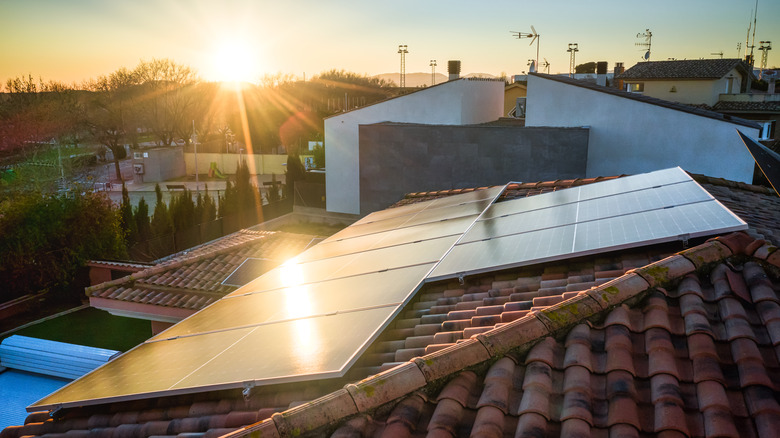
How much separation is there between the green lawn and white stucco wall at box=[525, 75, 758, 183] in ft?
76.9

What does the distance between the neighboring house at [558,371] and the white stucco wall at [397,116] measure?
1141 inches

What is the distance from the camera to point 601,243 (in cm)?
607

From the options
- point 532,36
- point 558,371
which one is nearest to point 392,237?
point 558,371


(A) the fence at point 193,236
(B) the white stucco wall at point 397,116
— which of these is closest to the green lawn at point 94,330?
(A) the fence at point 193,236

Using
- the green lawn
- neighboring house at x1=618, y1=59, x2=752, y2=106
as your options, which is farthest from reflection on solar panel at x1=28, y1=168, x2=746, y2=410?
neighboring house at x1=618, y1=59, x2=752, y2=106

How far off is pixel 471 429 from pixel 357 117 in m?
36.3

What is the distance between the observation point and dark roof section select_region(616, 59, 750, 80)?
54125 millimetres

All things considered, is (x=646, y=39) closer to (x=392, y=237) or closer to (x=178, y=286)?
(x=178, y=286)

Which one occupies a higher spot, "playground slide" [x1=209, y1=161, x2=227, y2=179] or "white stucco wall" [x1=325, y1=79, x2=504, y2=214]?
"white stucco wall" [x1=325, y1=79, x2=504, y2=214]

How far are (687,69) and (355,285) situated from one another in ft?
194

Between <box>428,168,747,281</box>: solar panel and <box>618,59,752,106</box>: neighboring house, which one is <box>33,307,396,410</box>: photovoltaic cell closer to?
<box>428,168,747,281</box>: solar panel

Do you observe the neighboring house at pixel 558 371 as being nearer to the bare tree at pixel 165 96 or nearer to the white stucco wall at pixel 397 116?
the white stucco wall at pixel 397 116

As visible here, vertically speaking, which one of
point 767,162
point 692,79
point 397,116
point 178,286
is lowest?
point 178,286

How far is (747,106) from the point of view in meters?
50.3
